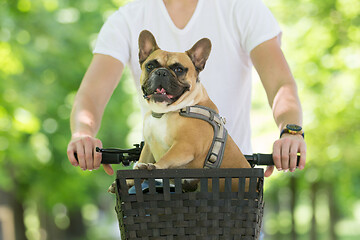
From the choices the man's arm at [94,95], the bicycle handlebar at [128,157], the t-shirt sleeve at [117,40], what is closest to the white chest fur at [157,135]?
the bicycle handlebar at [128,157]

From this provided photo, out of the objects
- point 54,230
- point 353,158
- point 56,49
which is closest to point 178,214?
point 56,49

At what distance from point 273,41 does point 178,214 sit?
1.25 metres

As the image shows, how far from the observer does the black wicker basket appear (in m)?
1.91

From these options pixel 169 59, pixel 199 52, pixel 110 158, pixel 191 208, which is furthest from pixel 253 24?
pixel 191 208

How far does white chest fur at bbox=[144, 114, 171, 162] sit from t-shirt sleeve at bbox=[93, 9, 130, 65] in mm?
872

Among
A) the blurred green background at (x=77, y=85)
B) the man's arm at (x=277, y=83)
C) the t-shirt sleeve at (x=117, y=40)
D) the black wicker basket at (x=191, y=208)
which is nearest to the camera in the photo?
the black wicker basket at (x=191, y=208)

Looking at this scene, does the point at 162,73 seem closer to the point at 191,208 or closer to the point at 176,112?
the point at 176,112

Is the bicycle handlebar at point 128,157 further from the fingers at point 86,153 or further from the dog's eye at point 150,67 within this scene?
the dog's eye at point 150,67

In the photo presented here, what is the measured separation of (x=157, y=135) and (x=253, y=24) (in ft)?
3.27

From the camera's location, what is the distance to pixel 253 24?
2781 millimetres

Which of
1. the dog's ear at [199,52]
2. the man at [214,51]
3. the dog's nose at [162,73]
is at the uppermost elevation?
the man at [214,51]

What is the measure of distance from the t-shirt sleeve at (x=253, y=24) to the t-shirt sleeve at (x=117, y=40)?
24.2 inches

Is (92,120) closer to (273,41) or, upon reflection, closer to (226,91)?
(226,91)

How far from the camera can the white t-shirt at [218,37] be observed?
280 cm
